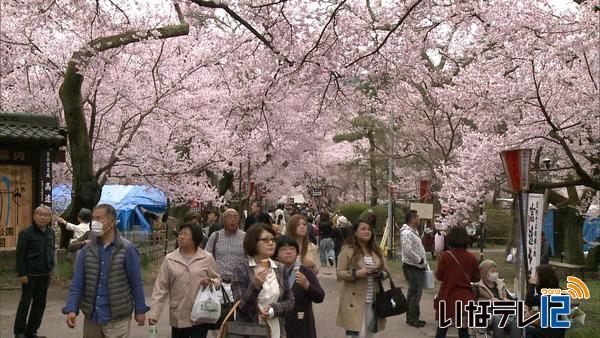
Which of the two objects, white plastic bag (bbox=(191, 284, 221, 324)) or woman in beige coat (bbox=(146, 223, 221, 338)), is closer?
white plastic bag (bbox=(191, 284, 221, 324))

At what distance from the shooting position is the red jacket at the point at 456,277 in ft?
25.8

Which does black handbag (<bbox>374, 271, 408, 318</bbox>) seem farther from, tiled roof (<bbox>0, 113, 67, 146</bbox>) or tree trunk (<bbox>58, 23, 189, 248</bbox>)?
tiled roof (<bbox>0, 113, 67, 146</bbox>)

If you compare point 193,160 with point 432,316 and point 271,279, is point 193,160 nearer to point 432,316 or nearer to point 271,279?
point 432,316

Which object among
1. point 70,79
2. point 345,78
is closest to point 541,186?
point 345,78

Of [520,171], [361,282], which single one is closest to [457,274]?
[361,282]

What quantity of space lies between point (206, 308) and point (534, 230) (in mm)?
5693

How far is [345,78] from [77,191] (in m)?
6.48

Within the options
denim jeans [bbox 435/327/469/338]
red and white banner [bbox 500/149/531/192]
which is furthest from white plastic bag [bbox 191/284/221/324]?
red and white banner [bbox 500/149/531/192]

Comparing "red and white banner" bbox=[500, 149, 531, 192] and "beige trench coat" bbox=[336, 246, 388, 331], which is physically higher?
"red and white banner" bbox=[500, 149, 531, 192]

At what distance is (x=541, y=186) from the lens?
11195 millimetres

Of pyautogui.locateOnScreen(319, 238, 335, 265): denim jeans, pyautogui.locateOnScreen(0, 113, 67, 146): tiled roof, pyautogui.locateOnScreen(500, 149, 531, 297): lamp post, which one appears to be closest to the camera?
pyautogui.locateOnScreen(500, 149, 531, 297): lamp post

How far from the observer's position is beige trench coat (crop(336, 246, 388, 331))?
23.2 ft

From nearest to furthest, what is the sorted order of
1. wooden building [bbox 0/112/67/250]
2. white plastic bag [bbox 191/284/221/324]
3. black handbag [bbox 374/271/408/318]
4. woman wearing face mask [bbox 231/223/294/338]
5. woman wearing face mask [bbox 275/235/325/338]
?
woman wearing face mask [bbox 231/223/294/338] → woman wearing face mask [bbox 275/235/325/338] → white plastic bag [bbox 191/284/221/324] → black handbag [bbox 374/271/408/318] → wooden building [bbox 0/112/67/250]

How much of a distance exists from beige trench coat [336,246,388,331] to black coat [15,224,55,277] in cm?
368
